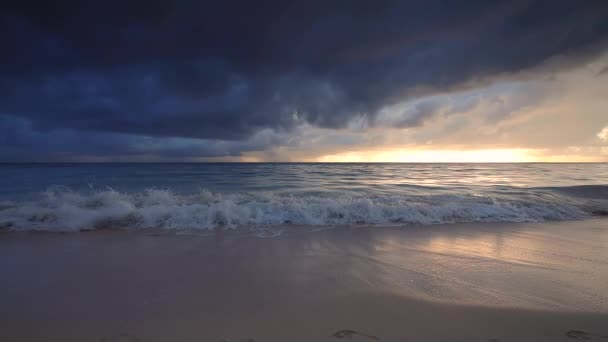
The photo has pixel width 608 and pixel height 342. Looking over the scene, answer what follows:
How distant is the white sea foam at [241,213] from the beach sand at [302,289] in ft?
4.23

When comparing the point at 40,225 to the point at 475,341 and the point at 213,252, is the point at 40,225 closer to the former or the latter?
the point at 213,252

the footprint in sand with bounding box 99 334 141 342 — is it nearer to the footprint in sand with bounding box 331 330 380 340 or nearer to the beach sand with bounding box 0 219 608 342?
the beach sand with bounding box 0 219 608 342

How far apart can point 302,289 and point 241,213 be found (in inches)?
201

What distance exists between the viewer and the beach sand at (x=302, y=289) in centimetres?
273

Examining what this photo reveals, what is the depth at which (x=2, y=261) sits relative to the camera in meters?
4.75

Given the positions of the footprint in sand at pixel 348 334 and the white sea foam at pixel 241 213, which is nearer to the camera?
the footprint in sand at pixel 348 334

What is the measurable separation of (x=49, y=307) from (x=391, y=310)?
4663mm

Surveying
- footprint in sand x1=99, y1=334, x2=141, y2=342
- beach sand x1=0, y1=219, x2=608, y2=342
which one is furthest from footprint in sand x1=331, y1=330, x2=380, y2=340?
footprint in sand x1=99, y1=334, x2=141, y2=342

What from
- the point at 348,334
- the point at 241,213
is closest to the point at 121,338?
the point at 348,334

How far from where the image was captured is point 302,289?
364cm

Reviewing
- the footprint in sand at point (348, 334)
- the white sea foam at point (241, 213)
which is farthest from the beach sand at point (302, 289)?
the white sea foam at point (241, 213)

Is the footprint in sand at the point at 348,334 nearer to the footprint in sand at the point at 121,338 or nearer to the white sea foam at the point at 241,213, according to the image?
the footprint in sand at the point at 121,338

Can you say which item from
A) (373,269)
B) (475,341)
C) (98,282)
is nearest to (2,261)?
(98,282)

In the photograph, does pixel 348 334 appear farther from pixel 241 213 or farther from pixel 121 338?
pixel 241 213
